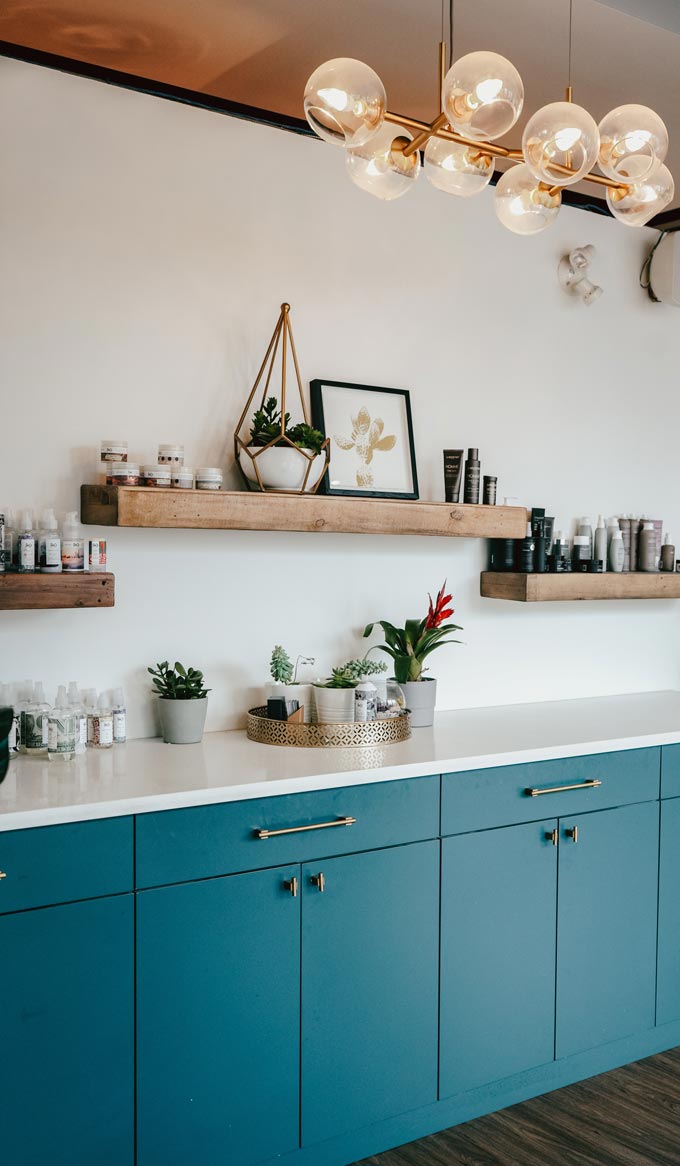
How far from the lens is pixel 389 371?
3146 mm

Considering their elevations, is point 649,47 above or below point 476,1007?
above

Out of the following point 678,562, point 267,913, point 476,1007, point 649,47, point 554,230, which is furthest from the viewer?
point 678,562

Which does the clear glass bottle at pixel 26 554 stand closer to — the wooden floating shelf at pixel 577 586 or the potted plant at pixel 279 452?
the potted plant at pixel 279 452

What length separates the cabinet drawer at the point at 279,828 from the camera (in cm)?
211

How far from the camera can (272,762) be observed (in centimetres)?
244

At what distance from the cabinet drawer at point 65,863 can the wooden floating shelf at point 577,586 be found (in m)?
1.67

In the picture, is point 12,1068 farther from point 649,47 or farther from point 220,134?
point 649,47

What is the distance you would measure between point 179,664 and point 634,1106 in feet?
5.88

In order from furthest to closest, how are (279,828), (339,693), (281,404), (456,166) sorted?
(281,404)
(339,693)
(279,828)
(456,166)

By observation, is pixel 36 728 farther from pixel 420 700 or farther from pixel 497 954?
pixel 497 954

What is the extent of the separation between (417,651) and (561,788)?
0.62m

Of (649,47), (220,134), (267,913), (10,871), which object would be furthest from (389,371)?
(10,871)

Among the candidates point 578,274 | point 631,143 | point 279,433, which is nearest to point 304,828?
point 279,433

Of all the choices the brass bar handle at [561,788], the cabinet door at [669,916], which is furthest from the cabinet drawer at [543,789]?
the cabinet door at [669,916]
